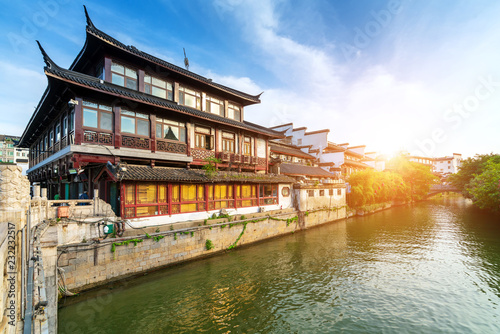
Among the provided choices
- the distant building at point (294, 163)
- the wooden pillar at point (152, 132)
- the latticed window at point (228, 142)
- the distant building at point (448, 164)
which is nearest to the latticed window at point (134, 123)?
the wooden pillar at point (152, 132)

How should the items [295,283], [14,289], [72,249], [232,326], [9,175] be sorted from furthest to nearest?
[295,283], [72,249], [232,326], [9,175], [14,289]

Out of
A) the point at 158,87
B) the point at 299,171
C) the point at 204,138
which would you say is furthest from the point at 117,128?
the point at 299,171

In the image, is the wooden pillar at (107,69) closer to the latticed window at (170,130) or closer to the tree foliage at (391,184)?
the latticed window at (170,130)

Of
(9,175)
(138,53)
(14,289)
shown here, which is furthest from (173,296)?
(138,53)

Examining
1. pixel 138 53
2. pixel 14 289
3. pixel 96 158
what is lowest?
pixel 14 289

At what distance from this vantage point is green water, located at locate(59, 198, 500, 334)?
8742mm

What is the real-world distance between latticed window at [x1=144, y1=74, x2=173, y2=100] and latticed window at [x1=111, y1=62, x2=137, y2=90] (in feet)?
2.89

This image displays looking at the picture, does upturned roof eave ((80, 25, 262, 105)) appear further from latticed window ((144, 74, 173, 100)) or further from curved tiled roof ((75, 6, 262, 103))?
latticed window ((144, 74, 173, 100))

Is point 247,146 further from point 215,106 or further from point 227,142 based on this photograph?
point 215,106

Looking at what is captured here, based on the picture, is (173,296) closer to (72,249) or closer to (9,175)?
(72,249)

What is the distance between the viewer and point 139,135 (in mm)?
15141

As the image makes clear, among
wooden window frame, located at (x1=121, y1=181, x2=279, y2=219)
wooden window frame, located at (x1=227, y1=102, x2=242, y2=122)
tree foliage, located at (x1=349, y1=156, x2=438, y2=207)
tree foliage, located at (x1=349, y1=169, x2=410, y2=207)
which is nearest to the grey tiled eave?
wooden window frame, located at (x1=227, y1=102, x2=242, y2=122)

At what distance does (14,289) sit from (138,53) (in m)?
15.4

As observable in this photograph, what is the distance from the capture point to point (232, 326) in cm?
866
